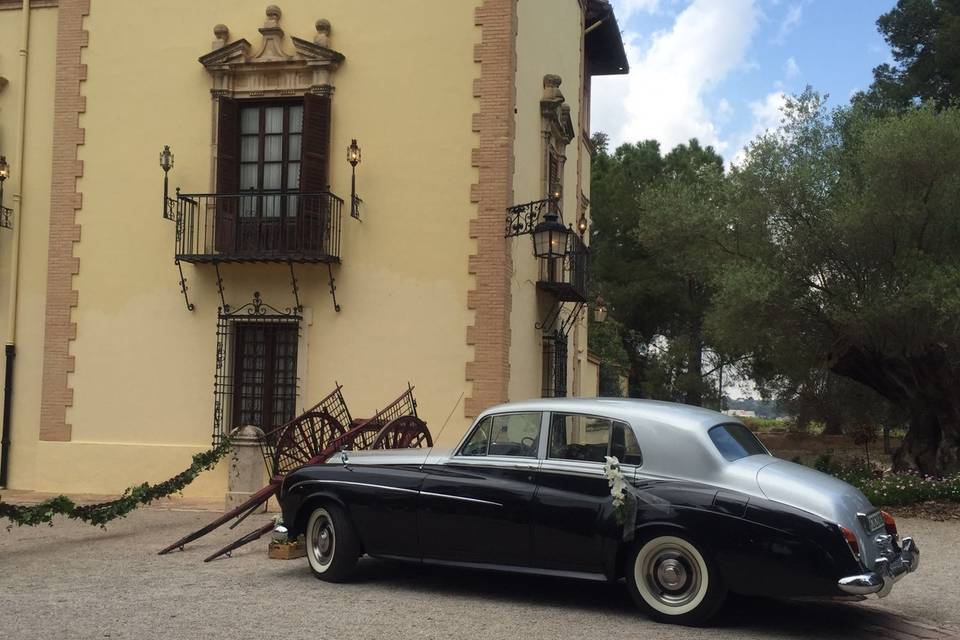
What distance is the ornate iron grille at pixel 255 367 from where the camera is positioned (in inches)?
522

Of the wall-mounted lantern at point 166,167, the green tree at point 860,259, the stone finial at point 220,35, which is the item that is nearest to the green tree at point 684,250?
the green tree at point 860,259

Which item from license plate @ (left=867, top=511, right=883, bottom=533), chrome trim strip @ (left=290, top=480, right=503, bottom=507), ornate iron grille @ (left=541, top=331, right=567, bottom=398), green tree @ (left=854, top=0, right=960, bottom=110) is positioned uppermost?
green tree @ (left=854, top=0, right=960, bottom=110)

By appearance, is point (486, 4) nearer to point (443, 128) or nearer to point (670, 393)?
point (443, 128)

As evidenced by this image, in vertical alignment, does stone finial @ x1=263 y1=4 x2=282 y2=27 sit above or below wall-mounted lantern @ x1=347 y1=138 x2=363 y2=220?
above

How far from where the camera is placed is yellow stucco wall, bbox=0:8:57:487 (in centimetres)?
1409

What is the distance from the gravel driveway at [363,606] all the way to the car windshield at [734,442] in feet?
3.49

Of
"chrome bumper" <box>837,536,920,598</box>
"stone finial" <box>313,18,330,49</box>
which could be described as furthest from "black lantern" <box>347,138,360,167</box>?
"chrome bumper" <box>837,536,920,598</box>

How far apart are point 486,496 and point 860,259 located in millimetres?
8996

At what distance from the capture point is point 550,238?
40.1ft

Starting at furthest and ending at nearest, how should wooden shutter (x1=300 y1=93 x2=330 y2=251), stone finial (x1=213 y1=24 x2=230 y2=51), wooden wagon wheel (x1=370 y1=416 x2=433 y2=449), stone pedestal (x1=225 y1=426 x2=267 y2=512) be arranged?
stone finial (x1=213 y1=24 x2=230 y2=51)
wooden shutter (x1=300 y1=93 x2=330 y2=251)
stone pedestal (x1=225 y1=426 x2=267 y2=512)
wooden wagon wheel (x1=370 y1=416 x2=433 y2=449)

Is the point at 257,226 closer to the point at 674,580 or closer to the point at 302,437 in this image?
the point at 302,437

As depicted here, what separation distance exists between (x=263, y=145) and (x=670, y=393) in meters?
22.0

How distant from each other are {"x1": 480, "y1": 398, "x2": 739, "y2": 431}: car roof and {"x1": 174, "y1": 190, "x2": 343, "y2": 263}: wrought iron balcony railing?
6.06 metres

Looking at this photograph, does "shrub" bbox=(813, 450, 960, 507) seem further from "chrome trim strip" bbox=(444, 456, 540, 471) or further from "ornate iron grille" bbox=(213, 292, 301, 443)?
"ornate iron grille" bbox=(213, 292, 301, 443)
